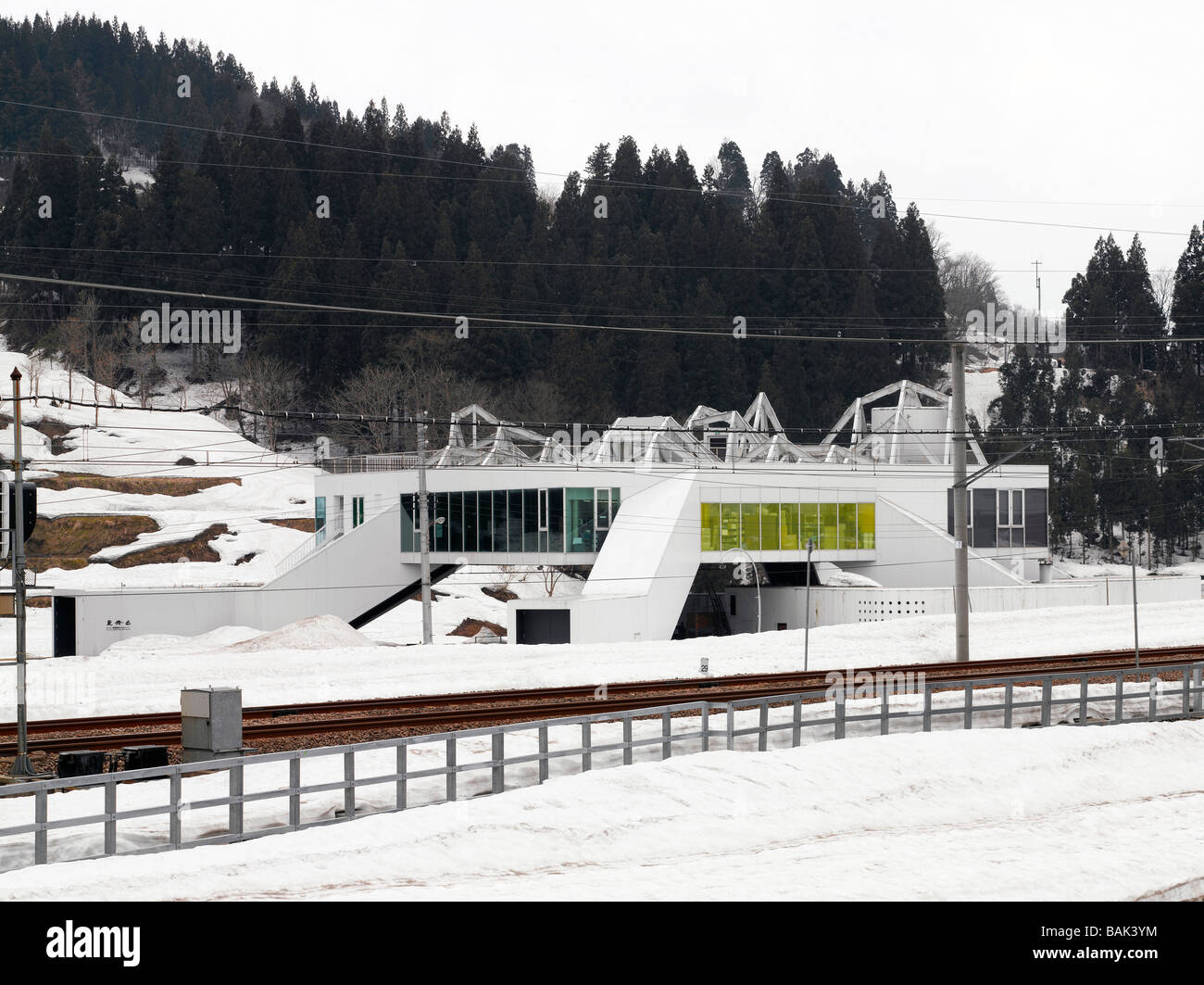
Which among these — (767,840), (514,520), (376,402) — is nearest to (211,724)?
(767,840)

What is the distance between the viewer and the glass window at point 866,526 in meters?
63.3

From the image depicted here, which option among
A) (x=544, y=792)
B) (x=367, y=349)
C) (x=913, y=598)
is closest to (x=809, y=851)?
(x=544, y=792)

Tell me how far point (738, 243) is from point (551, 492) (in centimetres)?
7062

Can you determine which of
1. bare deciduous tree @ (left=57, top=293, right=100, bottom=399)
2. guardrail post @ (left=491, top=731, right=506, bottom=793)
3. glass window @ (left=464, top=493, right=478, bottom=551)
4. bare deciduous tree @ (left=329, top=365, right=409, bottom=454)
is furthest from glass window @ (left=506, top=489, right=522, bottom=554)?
bare deciduous tree @ (left=57, top=293, right=100, bottom=399)

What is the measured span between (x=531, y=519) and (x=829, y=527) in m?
13.4

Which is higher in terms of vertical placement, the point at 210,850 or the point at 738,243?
the point at 738,243

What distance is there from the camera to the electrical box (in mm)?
17891

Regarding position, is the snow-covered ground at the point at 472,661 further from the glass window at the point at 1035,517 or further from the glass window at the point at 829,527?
the glass window at the point at 1035,517

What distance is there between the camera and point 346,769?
15.9 metres

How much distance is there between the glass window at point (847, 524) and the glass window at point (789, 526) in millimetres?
2518

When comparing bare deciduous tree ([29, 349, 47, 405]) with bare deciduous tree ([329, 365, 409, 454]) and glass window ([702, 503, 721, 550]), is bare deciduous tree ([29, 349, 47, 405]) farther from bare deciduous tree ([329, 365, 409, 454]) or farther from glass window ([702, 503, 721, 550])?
glass window ([702, 503, 721, 550])

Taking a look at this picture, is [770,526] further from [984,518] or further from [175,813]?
[175,813]

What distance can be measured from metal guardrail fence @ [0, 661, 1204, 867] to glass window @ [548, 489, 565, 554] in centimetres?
2678
